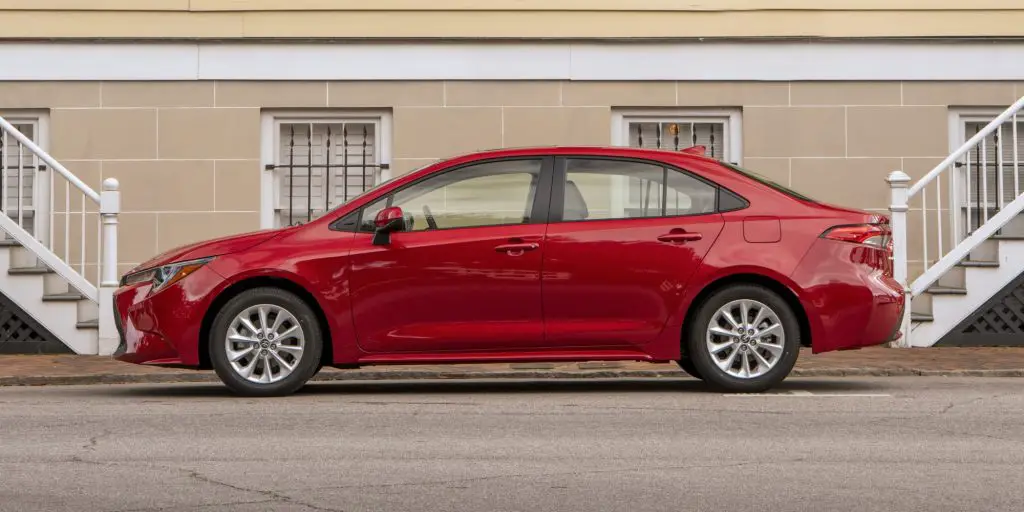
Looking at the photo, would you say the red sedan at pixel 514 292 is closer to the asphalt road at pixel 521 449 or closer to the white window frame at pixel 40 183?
the asphalt road at pixel 521 449

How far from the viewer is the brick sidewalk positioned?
11992mm

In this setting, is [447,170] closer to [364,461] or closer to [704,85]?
[364,461]

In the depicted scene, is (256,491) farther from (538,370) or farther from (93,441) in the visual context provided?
(538,370)

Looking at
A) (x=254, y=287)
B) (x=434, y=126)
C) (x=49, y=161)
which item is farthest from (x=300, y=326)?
(x=434, y=126)

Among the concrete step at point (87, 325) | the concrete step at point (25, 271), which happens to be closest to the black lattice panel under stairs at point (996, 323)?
the concrete step at point (87, 325)

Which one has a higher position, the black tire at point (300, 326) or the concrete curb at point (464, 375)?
the black tire at point (300, 326)

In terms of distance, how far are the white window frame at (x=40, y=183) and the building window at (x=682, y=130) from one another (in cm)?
554

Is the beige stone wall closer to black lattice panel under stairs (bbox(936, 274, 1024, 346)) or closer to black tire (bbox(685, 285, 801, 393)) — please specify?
black lattice panel under stairs (bbox(936, 274, 1024, 346))

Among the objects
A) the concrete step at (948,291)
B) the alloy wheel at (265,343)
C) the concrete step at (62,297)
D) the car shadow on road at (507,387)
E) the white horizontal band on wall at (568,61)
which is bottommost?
the car shadow on road at (507,387)

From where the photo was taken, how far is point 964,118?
16531mm

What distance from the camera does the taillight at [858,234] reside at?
10344 mm

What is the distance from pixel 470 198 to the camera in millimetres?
10422

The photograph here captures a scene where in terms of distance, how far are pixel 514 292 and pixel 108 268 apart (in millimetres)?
5354

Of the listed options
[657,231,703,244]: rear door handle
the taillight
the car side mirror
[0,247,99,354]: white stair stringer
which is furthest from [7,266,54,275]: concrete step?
the taillight
